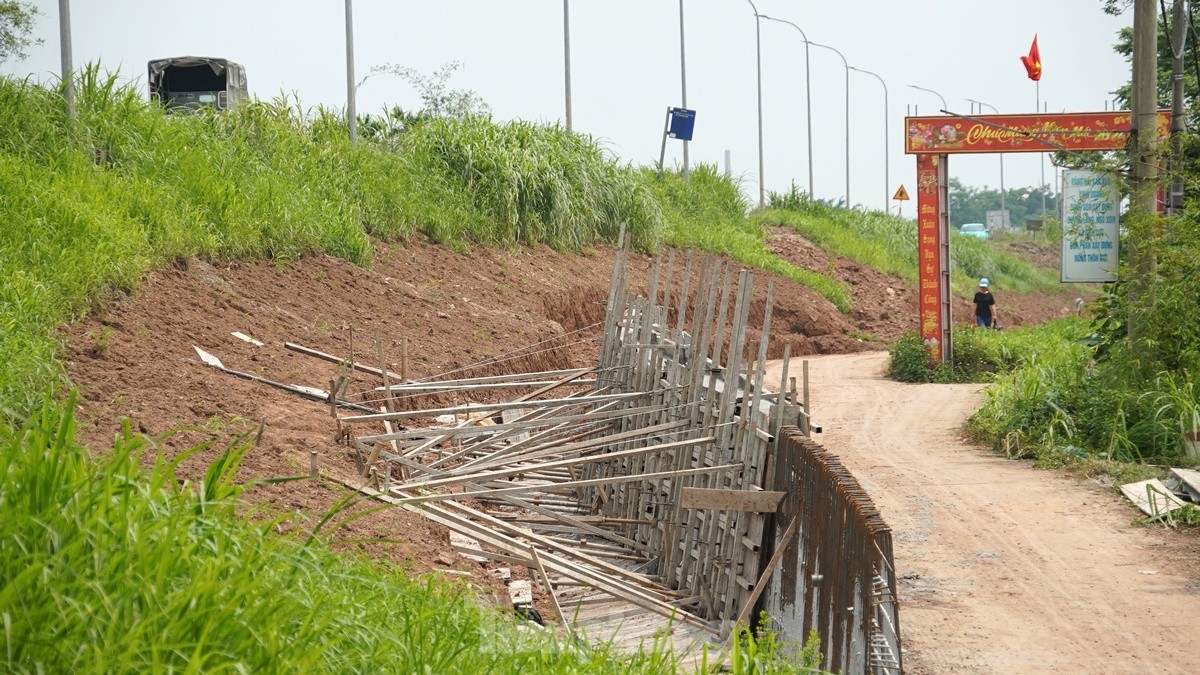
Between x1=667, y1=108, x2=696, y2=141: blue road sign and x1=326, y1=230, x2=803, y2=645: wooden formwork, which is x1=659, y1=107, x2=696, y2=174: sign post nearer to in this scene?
x1=667, y1=108, x2=696, y2=141: blue road sign

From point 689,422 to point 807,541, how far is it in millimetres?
2389

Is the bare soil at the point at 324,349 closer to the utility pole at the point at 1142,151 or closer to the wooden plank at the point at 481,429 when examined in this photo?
the wooden plank at the point at 481,429

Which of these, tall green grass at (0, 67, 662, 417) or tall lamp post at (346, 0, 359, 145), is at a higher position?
tall lamp post at (346, 0, 359, 145)

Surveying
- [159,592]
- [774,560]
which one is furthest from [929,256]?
[159,592]

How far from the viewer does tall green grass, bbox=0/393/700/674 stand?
325 cm

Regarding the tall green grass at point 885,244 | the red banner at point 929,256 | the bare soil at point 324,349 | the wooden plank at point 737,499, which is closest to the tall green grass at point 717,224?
the tall green grass at point 885,244

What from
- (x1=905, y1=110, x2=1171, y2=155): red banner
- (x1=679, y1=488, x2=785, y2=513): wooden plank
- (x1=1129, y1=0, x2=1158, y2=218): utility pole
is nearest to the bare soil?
(x1=679, y1=488, x2=785, y2=513): wooden plank

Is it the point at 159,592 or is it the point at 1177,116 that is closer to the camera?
the point at 159,592

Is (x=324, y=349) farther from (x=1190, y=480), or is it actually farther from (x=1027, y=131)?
(x=1027, y=131)

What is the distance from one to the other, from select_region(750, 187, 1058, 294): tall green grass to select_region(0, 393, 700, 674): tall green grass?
2972 cm

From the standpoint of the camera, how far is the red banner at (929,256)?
65.9 ft

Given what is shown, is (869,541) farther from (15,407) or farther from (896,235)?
(896,235)

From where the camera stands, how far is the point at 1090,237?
52.1 ft

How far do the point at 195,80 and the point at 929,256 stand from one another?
15.0 m
